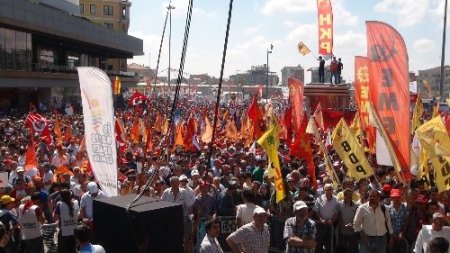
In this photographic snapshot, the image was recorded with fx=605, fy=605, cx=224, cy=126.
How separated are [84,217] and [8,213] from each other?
144 centimetres

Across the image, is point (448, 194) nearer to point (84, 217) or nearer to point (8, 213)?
point (84, 217)

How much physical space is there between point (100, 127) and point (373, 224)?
3937 mm

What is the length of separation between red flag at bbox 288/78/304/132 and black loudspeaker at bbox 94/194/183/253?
44.6ft

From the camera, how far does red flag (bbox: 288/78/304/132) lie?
18.6m

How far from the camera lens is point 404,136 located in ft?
30.2

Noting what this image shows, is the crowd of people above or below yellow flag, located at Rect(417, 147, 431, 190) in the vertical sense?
below

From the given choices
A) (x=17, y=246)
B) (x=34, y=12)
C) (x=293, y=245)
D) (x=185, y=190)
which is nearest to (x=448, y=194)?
(x=293, y=245)

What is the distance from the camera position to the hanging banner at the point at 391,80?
9.27 meters

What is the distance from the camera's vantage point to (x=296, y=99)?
19.1 metres

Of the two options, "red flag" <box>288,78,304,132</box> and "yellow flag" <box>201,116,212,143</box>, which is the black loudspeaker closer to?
"red flag" <box>288,78,304,132</box>

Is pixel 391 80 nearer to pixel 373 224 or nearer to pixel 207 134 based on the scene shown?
pixel 373 224

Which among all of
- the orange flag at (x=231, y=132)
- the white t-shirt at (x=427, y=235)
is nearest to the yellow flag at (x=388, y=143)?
the white t-shirt at (x=427, y=235)

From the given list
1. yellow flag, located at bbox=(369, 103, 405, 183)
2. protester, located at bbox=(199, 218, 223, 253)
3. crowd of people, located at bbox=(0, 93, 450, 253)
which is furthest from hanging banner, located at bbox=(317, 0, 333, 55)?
protester, located at bbox=(199, 218, 223, 253)

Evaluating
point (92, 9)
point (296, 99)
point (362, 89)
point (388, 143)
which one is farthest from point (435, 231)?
point (92, 9)
